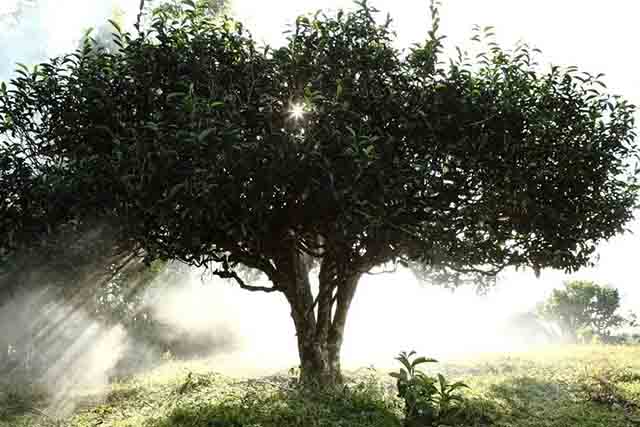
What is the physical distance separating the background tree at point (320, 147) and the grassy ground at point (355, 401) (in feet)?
11.5

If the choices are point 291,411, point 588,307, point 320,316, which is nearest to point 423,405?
point 291,411

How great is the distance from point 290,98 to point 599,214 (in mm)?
8453

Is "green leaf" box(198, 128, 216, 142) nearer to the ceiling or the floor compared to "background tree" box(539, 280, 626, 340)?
nearer to the floor

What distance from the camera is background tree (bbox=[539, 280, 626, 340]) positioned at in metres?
71.4

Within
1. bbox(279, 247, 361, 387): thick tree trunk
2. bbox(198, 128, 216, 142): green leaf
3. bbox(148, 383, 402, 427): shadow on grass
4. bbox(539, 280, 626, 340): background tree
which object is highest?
bbox(539, 280, 626, 340): background tree

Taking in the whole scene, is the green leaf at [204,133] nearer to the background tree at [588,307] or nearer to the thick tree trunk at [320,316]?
the thick tree trunk at [320,316]

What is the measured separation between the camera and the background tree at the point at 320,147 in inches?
427

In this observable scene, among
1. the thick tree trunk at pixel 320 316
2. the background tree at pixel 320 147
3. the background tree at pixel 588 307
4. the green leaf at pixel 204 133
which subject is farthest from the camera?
the background tree at pixel 588 307

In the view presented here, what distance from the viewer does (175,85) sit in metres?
12.1

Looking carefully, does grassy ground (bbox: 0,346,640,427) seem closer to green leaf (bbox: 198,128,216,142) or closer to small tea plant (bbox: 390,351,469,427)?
small tea plant (bbox: 390,351,469,427)

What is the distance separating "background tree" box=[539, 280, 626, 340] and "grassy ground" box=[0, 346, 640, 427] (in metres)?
58.5

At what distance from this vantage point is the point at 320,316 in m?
15.6

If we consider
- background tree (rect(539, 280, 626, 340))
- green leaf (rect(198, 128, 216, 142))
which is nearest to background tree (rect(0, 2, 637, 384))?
green leaf (rect(198, 128, 216, 142))

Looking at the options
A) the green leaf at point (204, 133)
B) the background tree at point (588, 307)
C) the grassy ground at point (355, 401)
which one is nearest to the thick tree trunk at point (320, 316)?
the grassy ground at point (355, 401)
